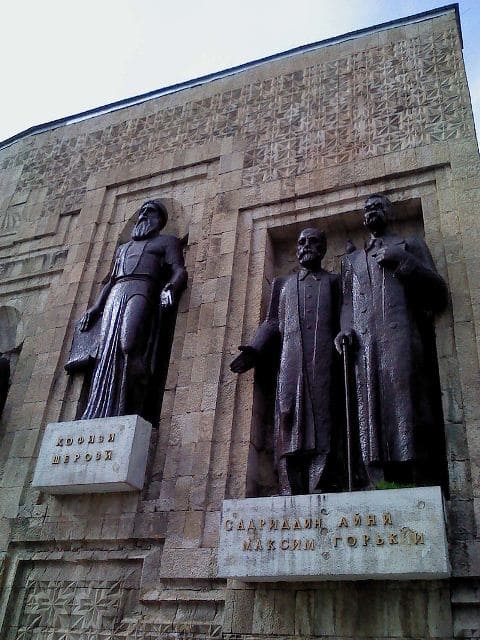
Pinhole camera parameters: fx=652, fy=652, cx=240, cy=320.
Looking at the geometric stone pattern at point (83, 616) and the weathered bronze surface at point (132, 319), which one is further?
the weathered bronze surface at point (132, 319)

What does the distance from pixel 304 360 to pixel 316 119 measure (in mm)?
3488

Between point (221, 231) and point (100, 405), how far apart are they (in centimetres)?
243

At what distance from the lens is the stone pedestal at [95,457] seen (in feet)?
19.9

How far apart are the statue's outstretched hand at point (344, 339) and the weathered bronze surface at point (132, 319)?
6.52ft

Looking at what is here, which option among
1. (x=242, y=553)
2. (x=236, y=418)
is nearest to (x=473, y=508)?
(x=242, y=553)

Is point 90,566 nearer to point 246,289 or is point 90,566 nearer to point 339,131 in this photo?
point 246,289

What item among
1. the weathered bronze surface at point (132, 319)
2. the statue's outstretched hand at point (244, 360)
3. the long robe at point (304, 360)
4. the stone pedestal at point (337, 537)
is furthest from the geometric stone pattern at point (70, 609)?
the statue's outstretched hand at point (244, 360)

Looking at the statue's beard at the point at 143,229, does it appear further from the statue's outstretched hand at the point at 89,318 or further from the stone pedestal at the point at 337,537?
the stone pedestal at the point at 337,537

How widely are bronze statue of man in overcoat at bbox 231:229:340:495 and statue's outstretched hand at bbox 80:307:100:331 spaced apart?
2.14 m

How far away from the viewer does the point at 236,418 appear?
623 cm

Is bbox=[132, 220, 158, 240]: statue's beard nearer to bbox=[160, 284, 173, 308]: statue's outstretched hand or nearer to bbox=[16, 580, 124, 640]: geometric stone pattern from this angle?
bbox=[160, 284, 173, 308]: statue's outstretched hand

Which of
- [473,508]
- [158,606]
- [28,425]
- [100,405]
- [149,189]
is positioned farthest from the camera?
[149,189]

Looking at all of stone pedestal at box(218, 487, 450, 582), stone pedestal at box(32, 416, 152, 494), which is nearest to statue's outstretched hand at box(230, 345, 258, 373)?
stone pedestal at box(32, 416, 152, 494)

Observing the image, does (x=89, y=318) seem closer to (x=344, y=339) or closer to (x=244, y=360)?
(x=244, y=360)
